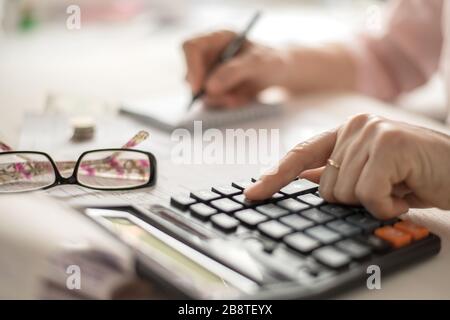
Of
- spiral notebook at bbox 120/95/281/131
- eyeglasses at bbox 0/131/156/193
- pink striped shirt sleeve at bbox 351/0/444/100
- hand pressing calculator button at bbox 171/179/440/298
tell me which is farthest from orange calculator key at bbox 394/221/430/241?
pink striped shirt sleeve at bbox 351/0/444/100

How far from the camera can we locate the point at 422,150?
0.50 meters

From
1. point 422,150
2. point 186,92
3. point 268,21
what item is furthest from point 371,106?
point 268,21

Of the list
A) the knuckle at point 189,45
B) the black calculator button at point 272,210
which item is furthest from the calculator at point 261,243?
the knuckle at point 189,45

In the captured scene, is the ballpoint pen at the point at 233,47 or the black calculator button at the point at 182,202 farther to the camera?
the ballpoint pen at the point at 233,47

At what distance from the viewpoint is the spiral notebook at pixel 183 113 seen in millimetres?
826

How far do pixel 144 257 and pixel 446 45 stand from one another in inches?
28.2

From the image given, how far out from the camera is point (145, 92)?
1.02 meters

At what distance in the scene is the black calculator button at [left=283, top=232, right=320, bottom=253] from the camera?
43cm

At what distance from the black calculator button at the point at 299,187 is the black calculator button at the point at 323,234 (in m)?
0.07

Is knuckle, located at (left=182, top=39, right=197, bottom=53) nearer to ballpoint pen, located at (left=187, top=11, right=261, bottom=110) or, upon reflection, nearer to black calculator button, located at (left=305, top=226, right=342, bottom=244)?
ballpoint pen, located at (left=187, top=11, right=261, bottom=110)

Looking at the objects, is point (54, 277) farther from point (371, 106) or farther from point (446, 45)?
point (446, 45)

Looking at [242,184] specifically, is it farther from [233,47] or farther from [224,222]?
[233,47]

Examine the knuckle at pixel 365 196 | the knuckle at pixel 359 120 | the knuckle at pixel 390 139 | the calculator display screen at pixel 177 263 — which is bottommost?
the calculator display screen at pixel 177 263

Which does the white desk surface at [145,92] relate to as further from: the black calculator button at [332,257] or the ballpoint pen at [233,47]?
the ballpoint pen at [233,47]
